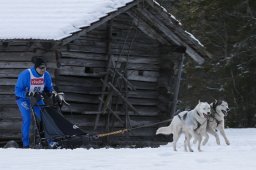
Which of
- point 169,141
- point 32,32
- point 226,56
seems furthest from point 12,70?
point 226,56

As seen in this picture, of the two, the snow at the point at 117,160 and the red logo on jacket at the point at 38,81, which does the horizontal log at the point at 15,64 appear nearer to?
the red logo on jacket at the point at 38,81

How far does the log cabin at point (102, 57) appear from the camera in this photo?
13.0 metres

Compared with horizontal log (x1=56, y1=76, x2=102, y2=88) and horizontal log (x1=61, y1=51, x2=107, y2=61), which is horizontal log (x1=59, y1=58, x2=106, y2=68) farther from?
horizontal log (x1=56, y1=76, x2=102, y2=88)

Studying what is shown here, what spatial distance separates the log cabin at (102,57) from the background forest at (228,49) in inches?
284

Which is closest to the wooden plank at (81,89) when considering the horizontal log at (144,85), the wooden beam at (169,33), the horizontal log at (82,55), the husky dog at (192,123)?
the horizontal log at (82,55)

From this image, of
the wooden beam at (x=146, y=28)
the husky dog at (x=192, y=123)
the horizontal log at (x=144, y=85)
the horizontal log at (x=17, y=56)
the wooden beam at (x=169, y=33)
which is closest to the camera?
the husky dog at (x=192, y=123)

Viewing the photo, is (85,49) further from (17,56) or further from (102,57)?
(17,56)

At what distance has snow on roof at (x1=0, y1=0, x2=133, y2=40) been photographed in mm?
12391

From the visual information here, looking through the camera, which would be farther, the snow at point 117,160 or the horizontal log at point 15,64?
the horizontal log at point 15,64

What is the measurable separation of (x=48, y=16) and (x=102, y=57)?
1.99 metres

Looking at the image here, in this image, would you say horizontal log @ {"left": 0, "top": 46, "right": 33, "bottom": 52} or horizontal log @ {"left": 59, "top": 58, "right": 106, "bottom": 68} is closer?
horizontal log @ {"left": 0, "top": 46, "right": 33, "bottom": 52}

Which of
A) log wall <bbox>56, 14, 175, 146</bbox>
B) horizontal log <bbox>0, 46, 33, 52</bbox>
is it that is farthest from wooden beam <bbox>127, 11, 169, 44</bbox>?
horizontal log <bbox>0, 46, 33, 52</bbox>

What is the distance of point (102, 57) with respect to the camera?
48.0ft

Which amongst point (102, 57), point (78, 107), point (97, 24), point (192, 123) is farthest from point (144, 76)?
point (192, 123)
